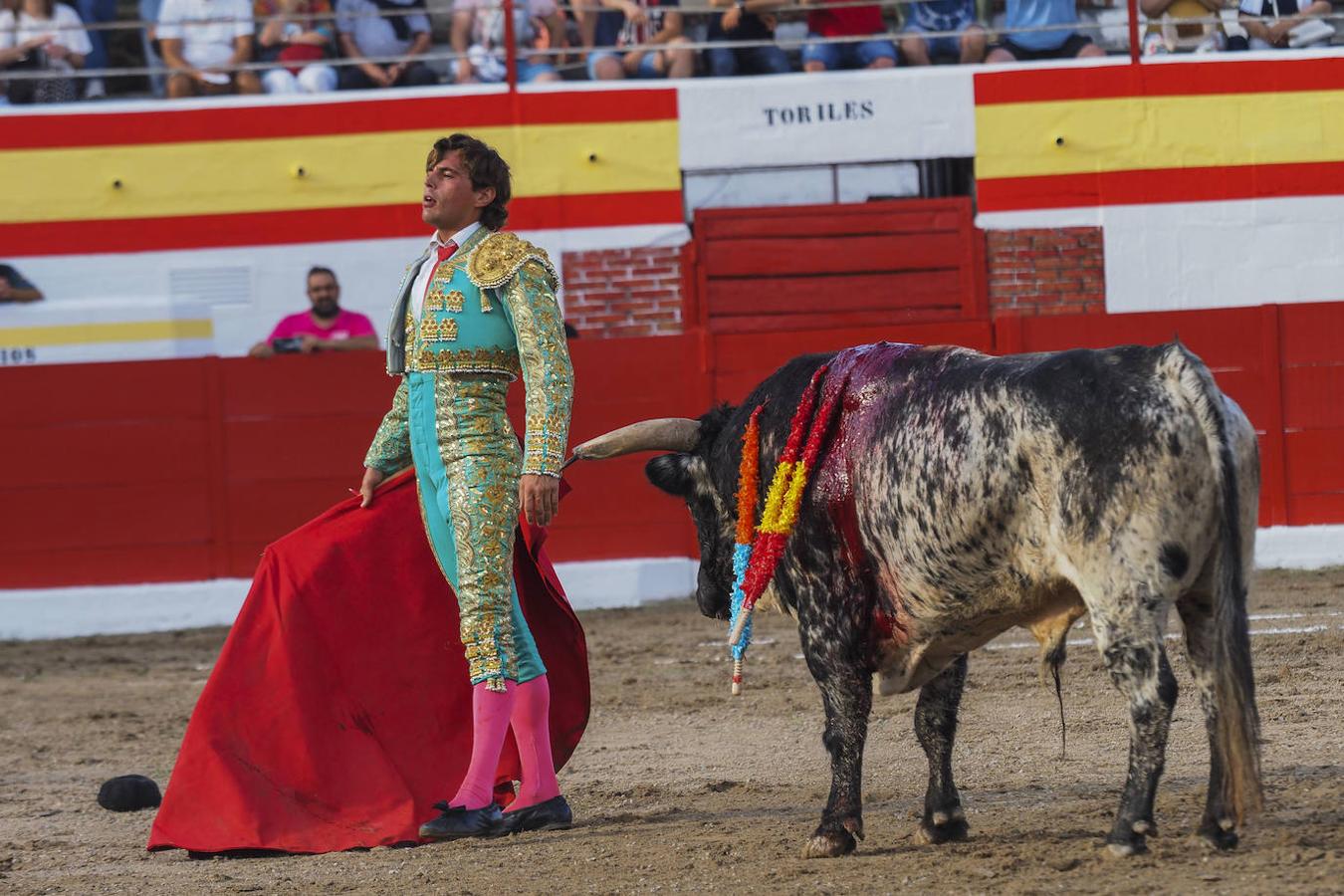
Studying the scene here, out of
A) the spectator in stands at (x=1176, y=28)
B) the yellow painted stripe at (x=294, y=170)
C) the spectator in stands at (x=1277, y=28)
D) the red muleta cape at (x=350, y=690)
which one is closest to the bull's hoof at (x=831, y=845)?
the red muleta cape at (x=350, y=690)

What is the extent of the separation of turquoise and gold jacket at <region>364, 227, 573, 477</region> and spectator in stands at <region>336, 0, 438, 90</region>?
18.3 ft

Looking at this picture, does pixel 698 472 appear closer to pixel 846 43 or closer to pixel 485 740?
pixel 485 740

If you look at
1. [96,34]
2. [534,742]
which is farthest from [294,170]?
[534,742]

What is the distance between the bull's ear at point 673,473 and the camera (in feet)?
12.5

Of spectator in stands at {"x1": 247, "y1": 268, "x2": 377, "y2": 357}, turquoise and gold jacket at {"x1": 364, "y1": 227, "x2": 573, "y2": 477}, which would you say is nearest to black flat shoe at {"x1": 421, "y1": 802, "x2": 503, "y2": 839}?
turquoise and gold jacket at {"x1": 364, "y1": 227, "x2": 573, "y2": 477}

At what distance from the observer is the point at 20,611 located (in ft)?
28.1

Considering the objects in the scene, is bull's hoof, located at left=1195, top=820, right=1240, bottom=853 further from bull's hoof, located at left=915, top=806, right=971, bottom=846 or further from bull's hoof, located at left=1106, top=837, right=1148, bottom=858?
bull's hoof, located at left=915, top=806, right=971, bottom=846

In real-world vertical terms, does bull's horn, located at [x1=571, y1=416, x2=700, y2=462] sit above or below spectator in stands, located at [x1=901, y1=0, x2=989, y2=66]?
below

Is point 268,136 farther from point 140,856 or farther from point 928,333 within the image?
point 140,856

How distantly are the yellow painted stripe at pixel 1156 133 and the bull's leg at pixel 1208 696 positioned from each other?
6212mm

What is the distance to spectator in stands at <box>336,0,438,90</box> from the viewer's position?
9.13 metres

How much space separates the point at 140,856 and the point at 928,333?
5467 mm

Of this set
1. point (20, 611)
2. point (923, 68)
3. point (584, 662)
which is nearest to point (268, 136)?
point (20, 611)

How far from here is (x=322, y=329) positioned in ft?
28.5
